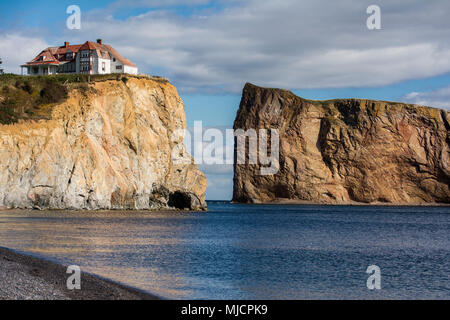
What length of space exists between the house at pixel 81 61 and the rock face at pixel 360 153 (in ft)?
179

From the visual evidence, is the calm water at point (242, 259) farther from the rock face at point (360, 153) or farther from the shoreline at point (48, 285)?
the rock face at point (360, 153)

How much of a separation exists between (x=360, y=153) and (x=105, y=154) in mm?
75019

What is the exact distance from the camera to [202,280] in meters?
19.8

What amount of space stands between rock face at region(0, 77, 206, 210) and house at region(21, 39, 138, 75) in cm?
846

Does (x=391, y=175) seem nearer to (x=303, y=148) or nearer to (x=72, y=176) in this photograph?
(x=303, y=148)

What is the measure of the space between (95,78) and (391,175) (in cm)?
7849

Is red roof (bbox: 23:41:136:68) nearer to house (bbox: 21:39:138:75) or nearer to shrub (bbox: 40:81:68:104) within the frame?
house (bbox: 21:39:138:75)

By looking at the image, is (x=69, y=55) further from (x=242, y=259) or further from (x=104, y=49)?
(x=242, y=259)

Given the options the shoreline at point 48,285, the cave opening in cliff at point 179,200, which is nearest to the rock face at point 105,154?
the cave opening in cliff at point 179,200

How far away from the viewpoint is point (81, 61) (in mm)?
74750

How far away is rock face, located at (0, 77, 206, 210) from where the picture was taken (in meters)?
52.1

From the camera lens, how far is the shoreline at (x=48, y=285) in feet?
45.0
